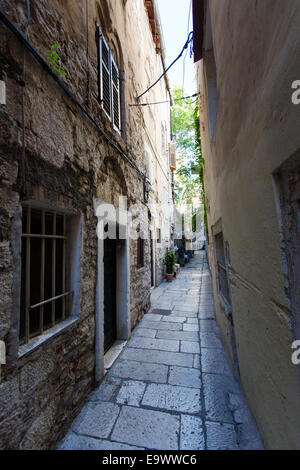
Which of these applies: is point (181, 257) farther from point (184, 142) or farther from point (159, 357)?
point (159, 357)

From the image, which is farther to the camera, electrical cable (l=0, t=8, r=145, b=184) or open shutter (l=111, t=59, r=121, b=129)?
open shutter (l=111, t=59, r=121, b=129)

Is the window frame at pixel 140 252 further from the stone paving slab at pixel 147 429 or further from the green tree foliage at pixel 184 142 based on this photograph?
the green tree foliage at pixel 184 142

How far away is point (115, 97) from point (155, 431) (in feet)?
16.7

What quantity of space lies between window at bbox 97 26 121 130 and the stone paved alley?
413cm

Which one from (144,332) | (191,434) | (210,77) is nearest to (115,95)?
(210,77)

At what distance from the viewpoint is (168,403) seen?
237 cm

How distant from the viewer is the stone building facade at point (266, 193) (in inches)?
40.4

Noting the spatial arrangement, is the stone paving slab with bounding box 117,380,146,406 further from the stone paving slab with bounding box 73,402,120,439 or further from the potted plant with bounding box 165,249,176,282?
the potted plant with bounding box 165,249,176,282

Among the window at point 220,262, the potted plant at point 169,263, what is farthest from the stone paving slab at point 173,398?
the potted plant at point 169,263

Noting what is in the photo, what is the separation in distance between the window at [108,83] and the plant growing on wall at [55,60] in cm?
103

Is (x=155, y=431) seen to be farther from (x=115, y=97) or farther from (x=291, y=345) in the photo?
(x=115, y=97)

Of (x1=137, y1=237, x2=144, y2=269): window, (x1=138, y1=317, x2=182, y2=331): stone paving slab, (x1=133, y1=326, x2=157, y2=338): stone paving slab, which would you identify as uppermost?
(x1=137, y1=237, x2=144, y2=269): window

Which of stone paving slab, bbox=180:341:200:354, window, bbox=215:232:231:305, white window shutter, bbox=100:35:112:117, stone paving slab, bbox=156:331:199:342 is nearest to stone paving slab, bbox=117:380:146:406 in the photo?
stone paving slab, bbox=180:341:200:354

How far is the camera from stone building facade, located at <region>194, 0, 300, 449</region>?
→ 3.37 feet
